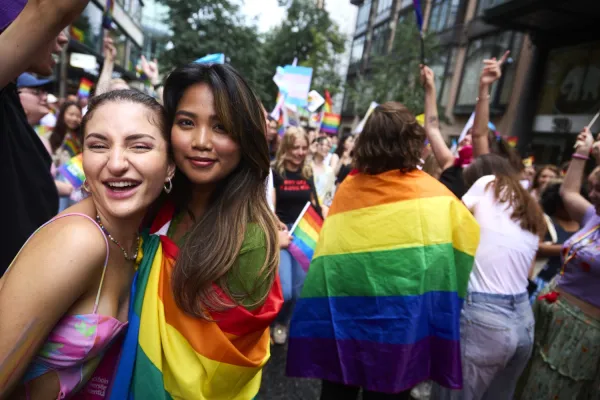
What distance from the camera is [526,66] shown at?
14.4m

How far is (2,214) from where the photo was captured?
147cm

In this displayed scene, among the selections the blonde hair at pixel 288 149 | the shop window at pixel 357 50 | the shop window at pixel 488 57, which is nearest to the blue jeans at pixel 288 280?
the blonde hair at pixel 288 149

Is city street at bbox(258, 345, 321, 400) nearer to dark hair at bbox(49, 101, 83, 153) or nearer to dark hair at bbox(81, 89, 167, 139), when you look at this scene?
dark hair at bbox(81, 89, 167, 139)

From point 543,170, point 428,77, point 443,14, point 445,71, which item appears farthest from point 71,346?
point 443,14

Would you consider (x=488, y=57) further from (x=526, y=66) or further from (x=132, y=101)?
(x=132, y=101)

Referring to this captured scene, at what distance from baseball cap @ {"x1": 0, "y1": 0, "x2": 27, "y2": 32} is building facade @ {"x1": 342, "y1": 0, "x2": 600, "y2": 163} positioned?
525 inches

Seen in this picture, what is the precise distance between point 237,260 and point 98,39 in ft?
70.4

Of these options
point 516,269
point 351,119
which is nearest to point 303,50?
point 351,119

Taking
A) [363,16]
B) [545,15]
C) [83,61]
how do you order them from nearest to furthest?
[83,61], [545,15], [363,16]

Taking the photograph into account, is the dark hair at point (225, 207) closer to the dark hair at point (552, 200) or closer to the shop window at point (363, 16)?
the dark hair at point (552, 200)

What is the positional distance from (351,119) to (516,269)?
31.5 meters

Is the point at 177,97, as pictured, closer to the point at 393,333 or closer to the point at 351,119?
the point at 393,333

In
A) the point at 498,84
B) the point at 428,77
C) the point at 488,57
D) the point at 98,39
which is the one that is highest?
the point at 488,57

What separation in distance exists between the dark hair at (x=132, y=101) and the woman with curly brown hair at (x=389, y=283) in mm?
1347
